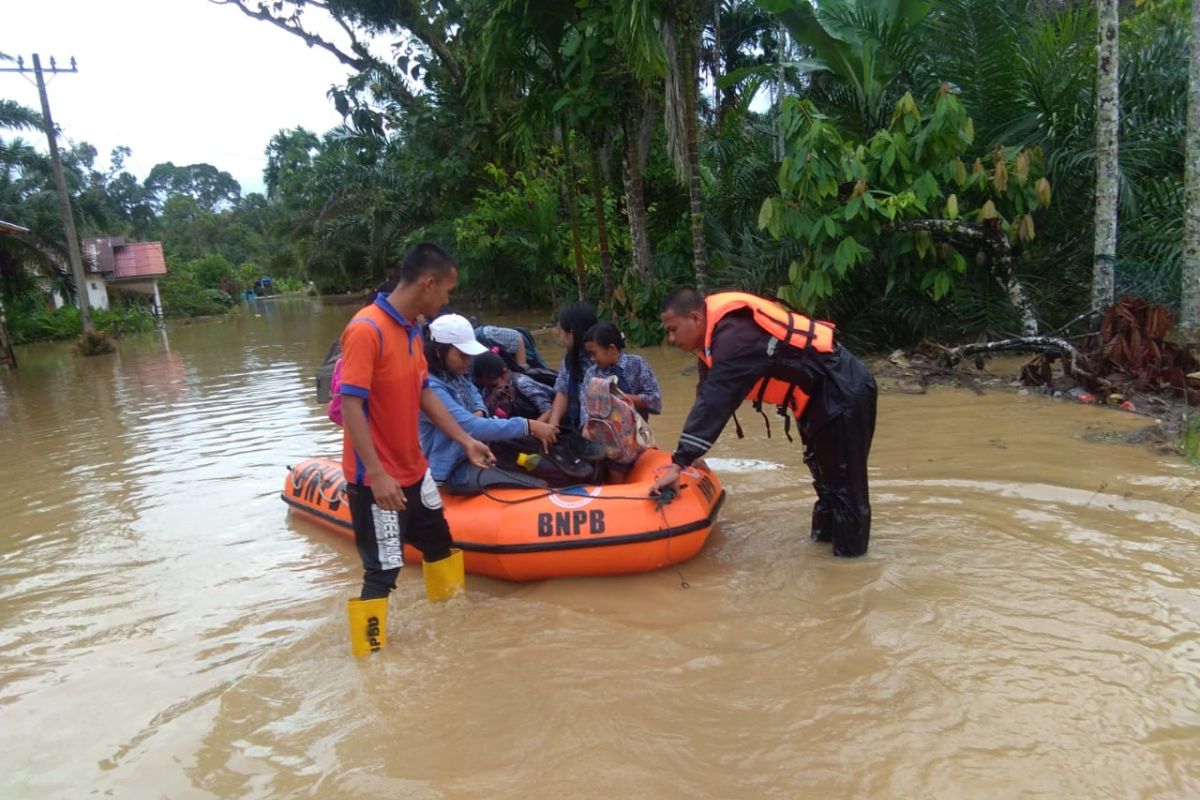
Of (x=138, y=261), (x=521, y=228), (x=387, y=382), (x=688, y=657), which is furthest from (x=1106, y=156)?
(x=138, y=261)

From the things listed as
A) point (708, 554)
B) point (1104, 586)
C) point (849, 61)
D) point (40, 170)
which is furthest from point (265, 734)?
point (40, 170)

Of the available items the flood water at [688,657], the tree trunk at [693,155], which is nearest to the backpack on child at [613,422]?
the flood water at [688,657]

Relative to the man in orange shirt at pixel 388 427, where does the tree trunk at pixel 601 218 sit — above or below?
above

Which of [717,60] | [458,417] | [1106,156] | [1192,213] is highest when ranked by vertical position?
[717,60]

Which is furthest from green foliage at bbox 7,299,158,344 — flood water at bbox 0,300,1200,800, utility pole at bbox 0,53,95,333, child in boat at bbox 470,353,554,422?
child in boat at bbox 470,353,554,422

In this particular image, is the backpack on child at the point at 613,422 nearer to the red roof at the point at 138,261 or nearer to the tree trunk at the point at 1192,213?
the tree trunk at the point at 1192,213

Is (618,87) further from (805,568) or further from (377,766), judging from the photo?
(377,766)

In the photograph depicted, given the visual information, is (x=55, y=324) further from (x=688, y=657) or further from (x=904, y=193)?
(x=688, y=657)

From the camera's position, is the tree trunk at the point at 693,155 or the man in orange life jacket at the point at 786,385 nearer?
the man in orange life jacket at the point at 786,385

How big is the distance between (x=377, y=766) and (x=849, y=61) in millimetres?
8713

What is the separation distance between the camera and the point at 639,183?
1152cm

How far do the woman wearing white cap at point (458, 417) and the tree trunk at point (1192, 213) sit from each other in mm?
6325

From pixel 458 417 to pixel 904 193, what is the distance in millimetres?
5692

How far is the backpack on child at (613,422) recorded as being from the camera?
4.25 metres
